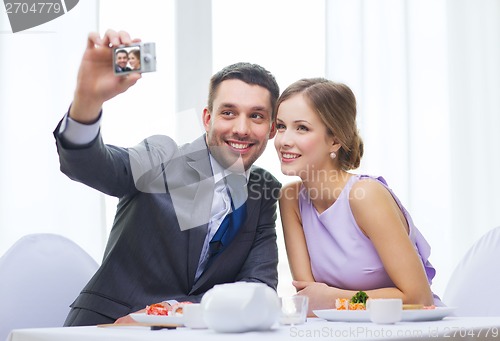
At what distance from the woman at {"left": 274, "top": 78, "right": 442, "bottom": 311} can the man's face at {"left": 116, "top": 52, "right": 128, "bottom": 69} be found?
0.58 metres

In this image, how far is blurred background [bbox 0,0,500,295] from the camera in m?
2.39

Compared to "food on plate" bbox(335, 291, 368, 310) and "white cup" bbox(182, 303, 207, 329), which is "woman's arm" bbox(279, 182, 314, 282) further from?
"white cup" bbox(182, 303, 207, 329)

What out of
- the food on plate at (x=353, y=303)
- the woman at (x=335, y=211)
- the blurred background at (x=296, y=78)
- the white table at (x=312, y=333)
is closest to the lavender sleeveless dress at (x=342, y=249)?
the woman at (x=335, y=211)

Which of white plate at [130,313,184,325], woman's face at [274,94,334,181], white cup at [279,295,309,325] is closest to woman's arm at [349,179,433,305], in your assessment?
woman's face at [274,94,334,181]

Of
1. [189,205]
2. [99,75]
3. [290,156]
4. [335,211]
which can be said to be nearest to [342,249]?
[335,211]

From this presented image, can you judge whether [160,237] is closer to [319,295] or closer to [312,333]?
[319,295]

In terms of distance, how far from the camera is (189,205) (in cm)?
177

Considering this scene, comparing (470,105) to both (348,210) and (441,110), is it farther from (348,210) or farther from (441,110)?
(348,210)

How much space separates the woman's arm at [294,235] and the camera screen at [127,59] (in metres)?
0.72

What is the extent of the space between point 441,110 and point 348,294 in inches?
67.7

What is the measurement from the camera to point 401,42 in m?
3.11

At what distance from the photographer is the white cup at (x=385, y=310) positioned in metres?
1.15

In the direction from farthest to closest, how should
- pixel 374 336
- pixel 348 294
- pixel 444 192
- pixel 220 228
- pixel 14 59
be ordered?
pixel 444 192
pixel 14 59
pixel 220 228
pixel 348 294
pixel 374 336

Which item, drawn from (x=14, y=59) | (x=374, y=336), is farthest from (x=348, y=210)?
(x=14, y=59)
